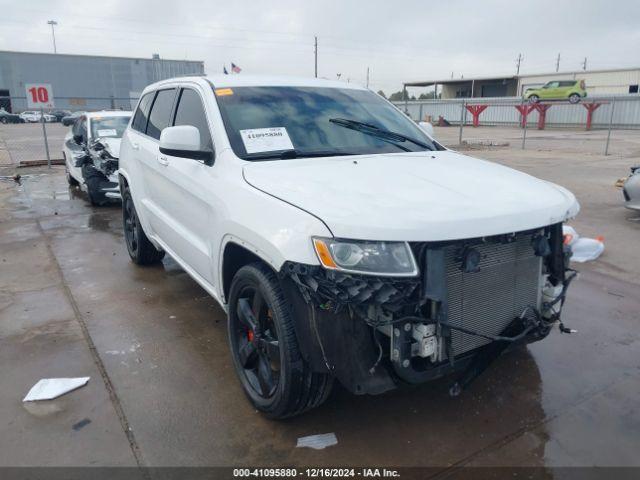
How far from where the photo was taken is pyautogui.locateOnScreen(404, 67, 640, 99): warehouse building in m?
42.4

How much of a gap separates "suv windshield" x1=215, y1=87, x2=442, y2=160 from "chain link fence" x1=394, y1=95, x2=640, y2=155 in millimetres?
21804

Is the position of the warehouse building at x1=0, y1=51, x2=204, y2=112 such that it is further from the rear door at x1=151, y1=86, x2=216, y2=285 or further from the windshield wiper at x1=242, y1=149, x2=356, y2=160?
the windshield wiper at x1=242, y1=149, x2=356, y2=160

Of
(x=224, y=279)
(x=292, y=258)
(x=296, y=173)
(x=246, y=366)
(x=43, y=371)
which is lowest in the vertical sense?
(x=43, y=371)

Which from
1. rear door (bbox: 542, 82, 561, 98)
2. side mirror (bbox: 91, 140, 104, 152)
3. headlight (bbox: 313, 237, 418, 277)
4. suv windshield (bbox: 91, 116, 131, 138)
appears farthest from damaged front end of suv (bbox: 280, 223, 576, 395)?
rear door (bbox: 542, 82, 561, 98)

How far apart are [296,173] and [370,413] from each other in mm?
1449

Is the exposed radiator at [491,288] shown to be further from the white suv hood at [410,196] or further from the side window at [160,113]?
the side window at [160,113]

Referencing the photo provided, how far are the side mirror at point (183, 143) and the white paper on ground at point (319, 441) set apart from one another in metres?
1.74

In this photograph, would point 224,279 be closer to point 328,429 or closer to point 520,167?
point 328,429

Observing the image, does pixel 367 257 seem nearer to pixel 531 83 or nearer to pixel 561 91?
pixel 561 91

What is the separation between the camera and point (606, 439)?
111 inches

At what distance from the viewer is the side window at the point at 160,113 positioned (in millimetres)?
4500

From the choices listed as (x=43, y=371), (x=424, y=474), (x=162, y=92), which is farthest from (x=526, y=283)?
(x=162, y=92)

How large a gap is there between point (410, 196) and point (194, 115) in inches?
78.7

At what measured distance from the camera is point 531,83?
164ft
